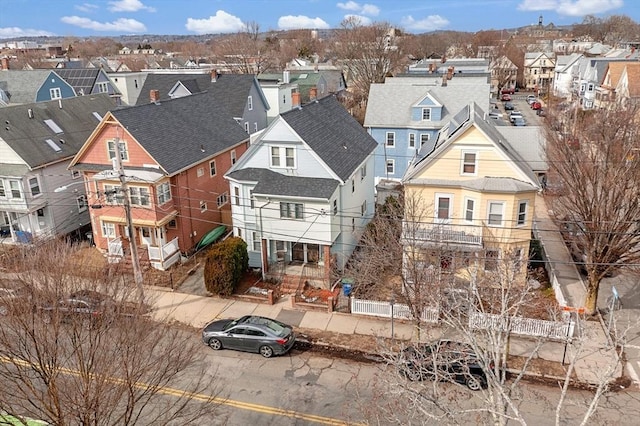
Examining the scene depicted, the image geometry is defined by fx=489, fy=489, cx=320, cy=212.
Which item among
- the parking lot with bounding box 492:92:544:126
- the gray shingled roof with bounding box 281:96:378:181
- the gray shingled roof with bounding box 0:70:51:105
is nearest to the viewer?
the gray shingled roof with bounding box 281:96:378:181

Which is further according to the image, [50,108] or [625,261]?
[50,108]

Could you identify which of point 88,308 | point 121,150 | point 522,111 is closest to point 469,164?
point 88,308

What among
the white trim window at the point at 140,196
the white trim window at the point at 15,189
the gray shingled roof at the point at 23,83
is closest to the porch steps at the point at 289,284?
the white trim window at the point at 140,196

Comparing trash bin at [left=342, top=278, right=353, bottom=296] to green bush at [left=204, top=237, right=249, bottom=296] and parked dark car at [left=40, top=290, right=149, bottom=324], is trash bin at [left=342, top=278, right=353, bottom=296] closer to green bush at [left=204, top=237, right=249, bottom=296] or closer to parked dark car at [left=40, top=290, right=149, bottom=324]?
green bush at [left=204, top=237, right=249, bottom=296]

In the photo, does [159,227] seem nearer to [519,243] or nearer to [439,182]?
[439,182]

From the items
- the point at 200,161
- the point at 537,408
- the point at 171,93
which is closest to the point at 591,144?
the point at 537,408

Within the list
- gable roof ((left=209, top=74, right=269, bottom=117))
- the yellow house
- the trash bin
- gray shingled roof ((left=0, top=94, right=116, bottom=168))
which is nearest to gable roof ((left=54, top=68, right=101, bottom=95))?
gable roof ((left=209, top=74, right=269, bottom=117))

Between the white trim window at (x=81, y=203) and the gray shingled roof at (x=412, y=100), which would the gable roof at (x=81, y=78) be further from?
the gray shingled roof at (x=412, y=100)
